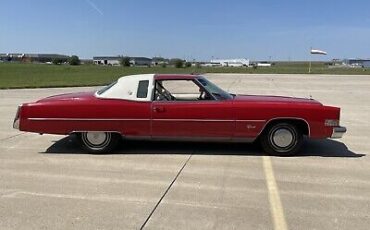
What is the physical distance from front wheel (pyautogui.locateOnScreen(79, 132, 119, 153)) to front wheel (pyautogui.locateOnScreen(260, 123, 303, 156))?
8.46ft

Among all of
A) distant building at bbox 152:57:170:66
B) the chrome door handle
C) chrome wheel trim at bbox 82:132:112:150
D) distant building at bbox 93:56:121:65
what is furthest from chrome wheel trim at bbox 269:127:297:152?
distant building at bbox 93:56:121:65

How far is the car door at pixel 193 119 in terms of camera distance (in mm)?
7078

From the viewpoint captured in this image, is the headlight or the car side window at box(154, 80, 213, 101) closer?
the headlight

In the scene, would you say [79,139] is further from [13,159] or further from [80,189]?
[80,189]

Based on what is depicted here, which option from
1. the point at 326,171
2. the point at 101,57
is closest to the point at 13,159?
the point at 326,171

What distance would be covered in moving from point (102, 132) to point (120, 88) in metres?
0.81

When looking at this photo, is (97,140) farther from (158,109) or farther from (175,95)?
(175,95)

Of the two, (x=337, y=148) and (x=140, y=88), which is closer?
(x=140, y=88)

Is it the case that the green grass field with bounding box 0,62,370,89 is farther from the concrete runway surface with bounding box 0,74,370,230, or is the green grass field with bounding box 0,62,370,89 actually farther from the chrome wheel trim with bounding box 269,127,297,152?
the chrome wheel trim with bounding box 269,127,297,152

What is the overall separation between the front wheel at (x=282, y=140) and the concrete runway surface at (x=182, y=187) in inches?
7.9

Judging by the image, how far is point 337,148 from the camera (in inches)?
315

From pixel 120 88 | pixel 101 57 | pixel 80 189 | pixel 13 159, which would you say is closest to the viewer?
pixel 80 189

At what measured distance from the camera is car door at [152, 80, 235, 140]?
7.08 metres

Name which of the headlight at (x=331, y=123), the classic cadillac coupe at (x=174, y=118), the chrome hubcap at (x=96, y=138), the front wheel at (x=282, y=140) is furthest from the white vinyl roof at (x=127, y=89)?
the headlight at (x=331, y=123)
